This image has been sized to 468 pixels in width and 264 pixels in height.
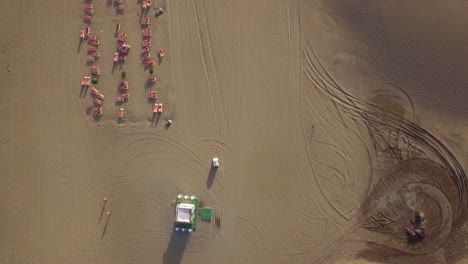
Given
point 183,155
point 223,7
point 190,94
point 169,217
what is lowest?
point 169,217

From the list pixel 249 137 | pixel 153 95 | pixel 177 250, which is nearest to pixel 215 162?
pixel 249 137

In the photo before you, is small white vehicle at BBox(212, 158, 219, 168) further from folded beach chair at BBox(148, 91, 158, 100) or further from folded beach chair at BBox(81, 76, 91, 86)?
folded beach chair at BBox(81, 76, 91, 86)

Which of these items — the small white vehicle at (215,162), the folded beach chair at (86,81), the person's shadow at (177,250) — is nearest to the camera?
the small white vehicle at (215,162)

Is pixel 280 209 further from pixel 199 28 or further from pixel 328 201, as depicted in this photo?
pixel 199 28

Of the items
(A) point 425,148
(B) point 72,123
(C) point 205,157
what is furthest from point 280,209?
(B) point 72,123

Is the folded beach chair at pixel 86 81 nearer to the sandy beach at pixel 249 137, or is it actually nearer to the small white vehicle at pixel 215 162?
the sandy beach at pixel 249 137

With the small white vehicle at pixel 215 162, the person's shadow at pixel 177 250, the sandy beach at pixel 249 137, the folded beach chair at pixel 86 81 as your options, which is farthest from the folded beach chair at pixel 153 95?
the person's shadow at pixel 177 250
